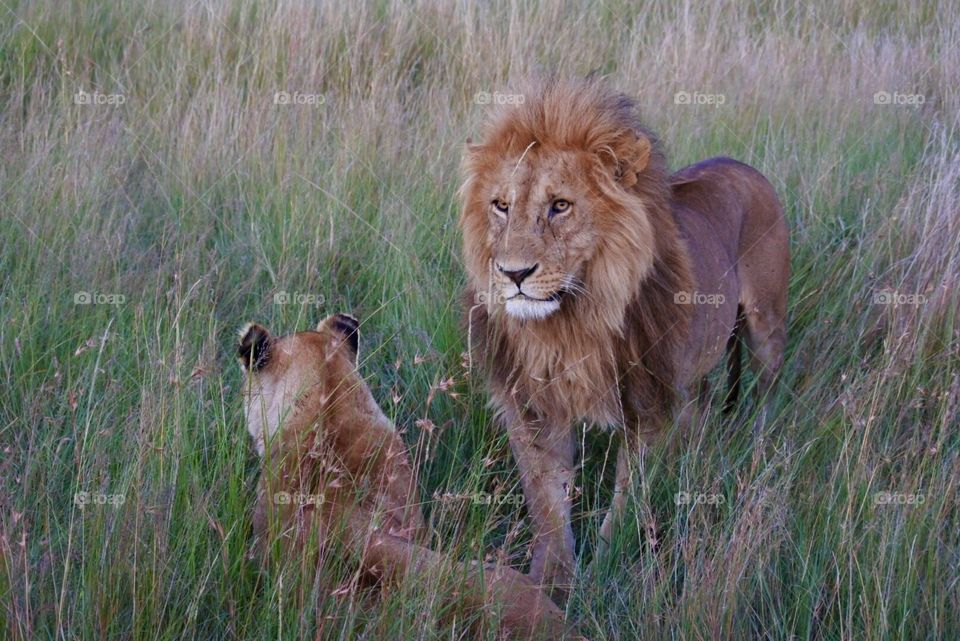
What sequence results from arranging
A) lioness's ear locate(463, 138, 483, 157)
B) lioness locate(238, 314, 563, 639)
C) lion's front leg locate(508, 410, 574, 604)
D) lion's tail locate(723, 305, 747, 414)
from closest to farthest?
lioness locate(238, 314, 563, 639) < lion's front leg locate(508, 410, 574, 604) < lioness's ear locate(463, 138, 483, 157) < lion's tail locate(723, 305, 747, 414)

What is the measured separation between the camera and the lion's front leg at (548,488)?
3.56 meters

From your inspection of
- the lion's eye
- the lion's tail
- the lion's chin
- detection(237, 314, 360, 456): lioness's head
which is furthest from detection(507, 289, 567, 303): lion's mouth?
the lion's tail

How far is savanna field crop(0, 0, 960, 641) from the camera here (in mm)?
2893

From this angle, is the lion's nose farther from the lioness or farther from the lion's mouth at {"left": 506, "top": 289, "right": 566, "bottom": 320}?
the lioness

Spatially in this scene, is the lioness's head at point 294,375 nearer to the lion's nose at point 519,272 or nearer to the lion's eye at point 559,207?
the lion's nose at point 519,272

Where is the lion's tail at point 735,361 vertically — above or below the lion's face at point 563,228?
below

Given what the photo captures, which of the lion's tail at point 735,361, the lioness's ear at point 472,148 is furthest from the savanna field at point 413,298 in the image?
the lioness's ear at point 472,148

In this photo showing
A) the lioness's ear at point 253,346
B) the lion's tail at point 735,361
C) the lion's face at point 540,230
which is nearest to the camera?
the lioness's ear at point 253,346

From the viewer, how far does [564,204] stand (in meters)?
3.58

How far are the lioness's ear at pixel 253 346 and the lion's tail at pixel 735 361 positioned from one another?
2.11 metres

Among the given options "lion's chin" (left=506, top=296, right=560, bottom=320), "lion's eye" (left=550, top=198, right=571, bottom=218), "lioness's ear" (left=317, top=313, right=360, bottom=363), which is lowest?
"lioness's ear" (left=317, top=313, right=360, bottom=363)

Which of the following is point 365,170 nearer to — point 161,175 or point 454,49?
point 161,175

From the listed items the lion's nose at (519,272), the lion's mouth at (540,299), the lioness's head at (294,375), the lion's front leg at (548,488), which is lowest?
the lion's front leg at (548,488)

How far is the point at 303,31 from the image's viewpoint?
6750mm
